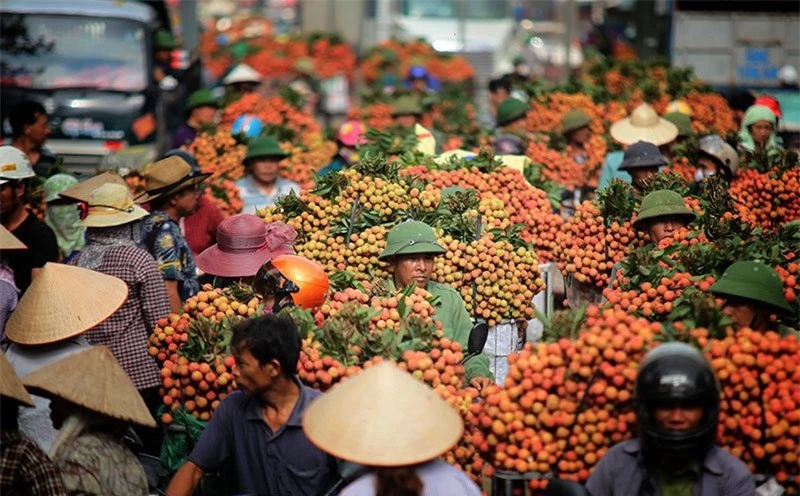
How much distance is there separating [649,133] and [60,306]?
6.74m

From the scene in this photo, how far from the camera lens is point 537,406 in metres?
4.96

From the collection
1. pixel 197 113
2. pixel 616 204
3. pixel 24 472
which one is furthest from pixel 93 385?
pixel 197 113

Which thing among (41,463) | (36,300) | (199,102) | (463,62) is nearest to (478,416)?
(41,463)

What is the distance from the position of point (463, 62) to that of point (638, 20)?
14.8 ft

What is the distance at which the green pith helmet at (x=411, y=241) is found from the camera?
23.4ft

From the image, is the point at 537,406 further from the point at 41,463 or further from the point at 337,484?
the point at 41,463

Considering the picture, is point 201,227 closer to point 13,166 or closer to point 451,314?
point 13,166

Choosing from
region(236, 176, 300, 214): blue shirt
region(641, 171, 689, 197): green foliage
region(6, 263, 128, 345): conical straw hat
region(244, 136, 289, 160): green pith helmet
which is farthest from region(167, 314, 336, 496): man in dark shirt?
region(244, 136, 289, 160): green pith helmet

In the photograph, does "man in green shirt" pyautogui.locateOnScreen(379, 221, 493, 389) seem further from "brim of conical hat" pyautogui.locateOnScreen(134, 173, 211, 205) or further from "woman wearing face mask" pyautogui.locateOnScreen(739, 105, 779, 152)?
"woman wearing face mask" pyautogui.locateOnScreen(739, 105, 779, 152)

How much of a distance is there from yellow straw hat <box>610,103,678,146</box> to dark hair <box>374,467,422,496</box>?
7427mm

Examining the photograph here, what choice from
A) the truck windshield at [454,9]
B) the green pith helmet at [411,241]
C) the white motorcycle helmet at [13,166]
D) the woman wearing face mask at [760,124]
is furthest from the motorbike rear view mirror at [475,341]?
the truck windshield at [454,9]

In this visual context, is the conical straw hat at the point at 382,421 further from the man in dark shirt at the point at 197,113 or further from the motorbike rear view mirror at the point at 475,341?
the man in dark shirt at the point at 197,113

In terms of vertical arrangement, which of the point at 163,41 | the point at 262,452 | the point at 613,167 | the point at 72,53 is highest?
the point at 262,452

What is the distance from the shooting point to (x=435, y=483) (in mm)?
4461
